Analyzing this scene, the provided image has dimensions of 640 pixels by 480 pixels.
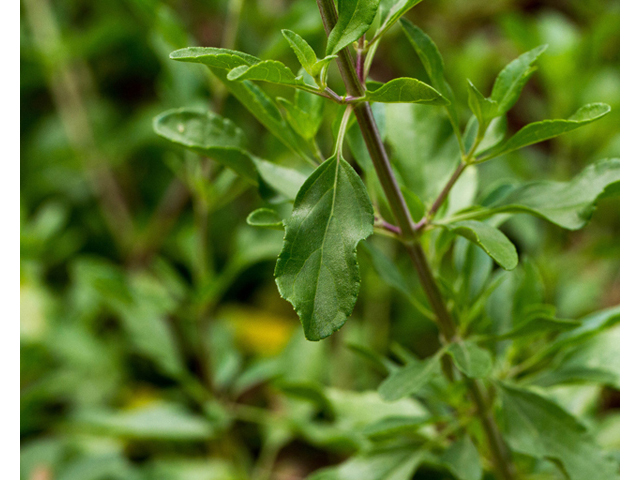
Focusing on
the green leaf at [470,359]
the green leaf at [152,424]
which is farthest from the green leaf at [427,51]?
the green leaf at [152,424]

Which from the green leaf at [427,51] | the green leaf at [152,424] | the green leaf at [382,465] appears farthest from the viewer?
the green leaf at [152,424]

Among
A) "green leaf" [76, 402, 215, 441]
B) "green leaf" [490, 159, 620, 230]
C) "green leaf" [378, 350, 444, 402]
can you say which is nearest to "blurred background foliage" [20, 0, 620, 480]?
"green leaf" [76, 402, 215, 441]

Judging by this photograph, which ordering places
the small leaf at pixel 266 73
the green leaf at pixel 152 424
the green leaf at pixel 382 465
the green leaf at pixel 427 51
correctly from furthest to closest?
the green leaf at pixel 152 424 → the green leaf at pixel 382 465 → the green leaf at pixel 427 51 → the small leaf at pixel 266 73

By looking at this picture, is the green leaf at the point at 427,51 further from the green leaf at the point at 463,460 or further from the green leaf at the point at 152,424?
the green leaf at the point at 152,424

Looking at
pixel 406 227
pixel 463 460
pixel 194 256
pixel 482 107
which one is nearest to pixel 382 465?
pixel 463 460

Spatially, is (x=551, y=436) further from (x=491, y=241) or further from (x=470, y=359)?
(x=491, y=241)

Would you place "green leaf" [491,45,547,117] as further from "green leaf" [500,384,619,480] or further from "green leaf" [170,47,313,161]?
"green leaf" [500,384,619,480]

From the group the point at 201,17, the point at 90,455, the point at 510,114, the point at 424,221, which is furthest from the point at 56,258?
the point at 510,114
